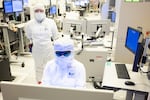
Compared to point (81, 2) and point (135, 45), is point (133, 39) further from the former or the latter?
point (81, 2)

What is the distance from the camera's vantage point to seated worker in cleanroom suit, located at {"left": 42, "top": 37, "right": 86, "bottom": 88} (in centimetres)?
145

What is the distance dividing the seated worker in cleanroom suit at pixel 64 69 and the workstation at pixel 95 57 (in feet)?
0.12

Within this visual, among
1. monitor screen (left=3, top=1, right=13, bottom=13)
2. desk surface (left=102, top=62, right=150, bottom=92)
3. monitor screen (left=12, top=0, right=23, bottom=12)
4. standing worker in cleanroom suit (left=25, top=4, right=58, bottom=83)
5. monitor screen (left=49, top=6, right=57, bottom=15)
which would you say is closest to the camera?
desk surface (left=102, top=62, right=150, bottom=92)

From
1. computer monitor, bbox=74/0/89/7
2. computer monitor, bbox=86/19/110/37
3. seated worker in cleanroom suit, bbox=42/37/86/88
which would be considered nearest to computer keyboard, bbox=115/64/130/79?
seated worker in cleanroom suit, bbox=42/37/86/88

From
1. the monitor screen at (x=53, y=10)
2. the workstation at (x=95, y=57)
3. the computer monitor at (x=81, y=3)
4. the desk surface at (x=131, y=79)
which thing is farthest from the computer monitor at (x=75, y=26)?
the computer monitor at (x=81, y=3)

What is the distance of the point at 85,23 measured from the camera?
309 centimetres

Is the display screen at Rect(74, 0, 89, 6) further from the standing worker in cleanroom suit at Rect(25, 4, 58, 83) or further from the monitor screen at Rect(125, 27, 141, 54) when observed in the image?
the monitor screen at Rect(125, 27, 141, 54)

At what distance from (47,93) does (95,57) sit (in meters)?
2.45

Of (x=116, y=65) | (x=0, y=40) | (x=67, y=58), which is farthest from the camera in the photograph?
(x=0, y=40)

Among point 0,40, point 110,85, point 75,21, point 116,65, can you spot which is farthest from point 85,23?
point 0,40

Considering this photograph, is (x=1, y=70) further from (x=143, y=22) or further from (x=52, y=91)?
(x=143, y=22)

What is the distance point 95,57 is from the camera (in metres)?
3.05

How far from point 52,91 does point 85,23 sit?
100 inches

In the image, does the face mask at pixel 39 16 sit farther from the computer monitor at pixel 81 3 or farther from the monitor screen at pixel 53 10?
the computer monitor at pixel 81 3
